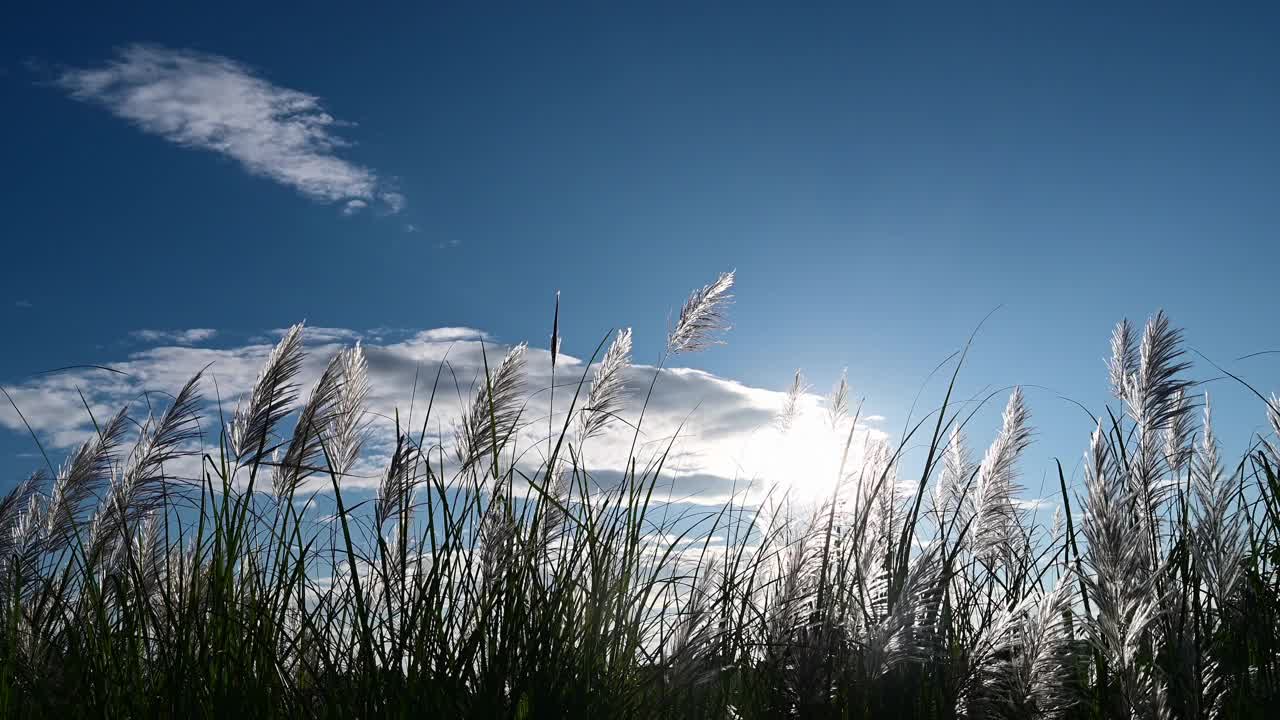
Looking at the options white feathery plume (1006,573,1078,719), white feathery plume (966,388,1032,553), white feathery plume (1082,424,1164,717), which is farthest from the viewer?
white feathery plume (966,388,1032,553)

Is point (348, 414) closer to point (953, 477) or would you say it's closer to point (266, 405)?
point (266, 405)

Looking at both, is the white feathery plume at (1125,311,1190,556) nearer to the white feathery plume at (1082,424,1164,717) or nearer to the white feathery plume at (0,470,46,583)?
the white feathery plume at (1082,424,1164,717)

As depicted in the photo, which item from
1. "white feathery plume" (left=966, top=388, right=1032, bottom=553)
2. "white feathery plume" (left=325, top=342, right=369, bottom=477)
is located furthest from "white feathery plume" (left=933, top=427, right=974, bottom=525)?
"white feathery plume" (left=325, top=342, right=369, bottom=477)

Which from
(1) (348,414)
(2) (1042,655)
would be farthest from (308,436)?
(2) (1042,655)

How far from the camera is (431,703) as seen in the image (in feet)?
7.20

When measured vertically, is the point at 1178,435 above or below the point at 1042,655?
above

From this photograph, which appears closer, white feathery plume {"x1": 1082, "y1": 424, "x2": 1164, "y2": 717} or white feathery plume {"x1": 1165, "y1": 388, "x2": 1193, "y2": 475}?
white feathery plume {"x1": 1082, "y1": 424, "x2": 1164, "y2": 717}

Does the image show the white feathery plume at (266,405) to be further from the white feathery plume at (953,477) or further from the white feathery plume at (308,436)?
the white feathery plume at (953,477)

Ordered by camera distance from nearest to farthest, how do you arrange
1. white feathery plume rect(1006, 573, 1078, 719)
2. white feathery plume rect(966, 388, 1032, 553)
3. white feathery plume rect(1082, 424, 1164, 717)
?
1. white feathery plume rect(1082, 424, 1164, 717)
2. white feathery plume rect(1006, 573, 1078, 719)
3. white feathery plume rect(966, 388, 1032, 553)

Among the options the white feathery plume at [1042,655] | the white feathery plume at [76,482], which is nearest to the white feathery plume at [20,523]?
the white feathery plume at [76,482]

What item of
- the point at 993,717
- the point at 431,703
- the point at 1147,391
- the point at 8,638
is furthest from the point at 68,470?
the point at 1147,391

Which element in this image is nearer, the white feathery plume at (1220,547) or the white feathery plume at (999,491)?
the white feathery plume at (1220,547)

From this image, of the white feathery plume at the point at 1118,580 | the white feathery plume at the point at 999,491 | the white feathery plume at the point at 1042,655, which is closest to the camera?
the white feathery plume at the point at 1118,580

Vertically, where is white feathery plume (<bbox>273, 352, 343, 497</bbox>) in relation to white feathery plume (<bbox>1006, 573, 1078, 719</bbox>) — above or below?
above
